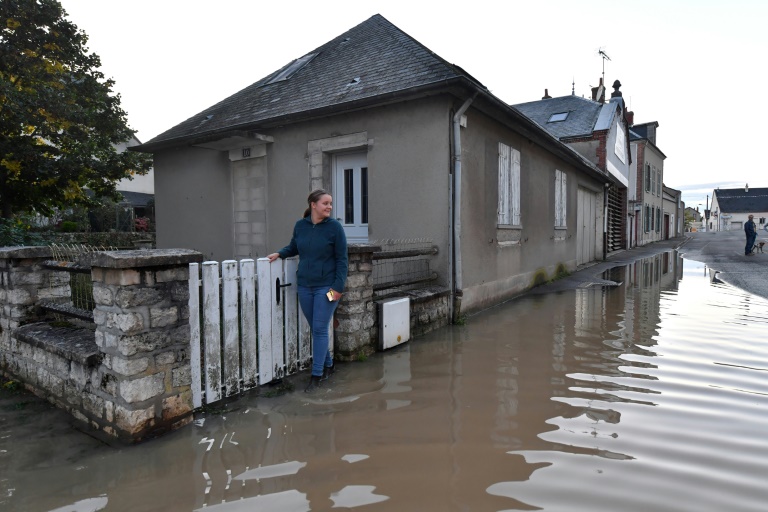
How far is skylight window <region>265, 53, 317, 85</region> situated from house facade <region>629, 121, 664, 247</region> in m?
20.8

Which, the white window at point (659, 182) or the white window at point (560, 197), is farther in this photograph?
the white window at point (659, 182)

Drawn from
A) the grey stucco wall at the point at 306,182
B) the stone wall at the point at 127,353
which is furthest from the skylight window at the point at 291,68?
the stone wall at the point at 127,353

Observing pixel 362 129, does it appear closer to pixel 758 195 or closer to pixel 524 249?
pixel 524 249

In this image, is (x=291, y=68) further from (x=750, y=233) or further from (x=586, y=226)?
(x=750, y=233)

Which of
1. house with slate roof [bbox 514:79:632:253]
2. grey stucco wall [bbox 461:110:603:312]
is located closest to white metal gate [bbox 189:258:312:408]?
grey stucco wall [bbox 461:110:603:312]

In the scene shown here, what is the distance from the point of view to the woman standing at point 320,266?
436cm

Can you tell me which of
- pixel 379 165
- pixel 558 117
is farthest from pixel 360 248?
pixel 558 117

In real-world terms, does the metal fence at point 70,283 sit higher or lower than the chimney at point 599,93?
lower

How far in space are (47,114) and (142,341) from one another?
11.9 metres

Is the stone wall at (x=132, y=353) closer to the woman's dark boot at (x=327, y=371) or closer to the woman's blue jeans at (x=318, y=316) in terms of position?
the woman's blue jeans at (x=318, y=316)

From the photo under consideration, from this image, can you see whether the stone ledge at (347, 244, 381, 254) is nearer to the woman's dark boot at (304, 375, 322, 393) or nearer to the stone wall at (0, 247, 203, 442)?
the woman's dark boot at (304, 375, 322, 393)

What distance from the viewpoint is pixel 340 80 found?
Answer: 29.0 ft

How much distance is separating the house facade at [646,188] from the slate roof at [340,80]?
68.5 feet

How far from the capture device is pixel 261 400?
3.98 metres
